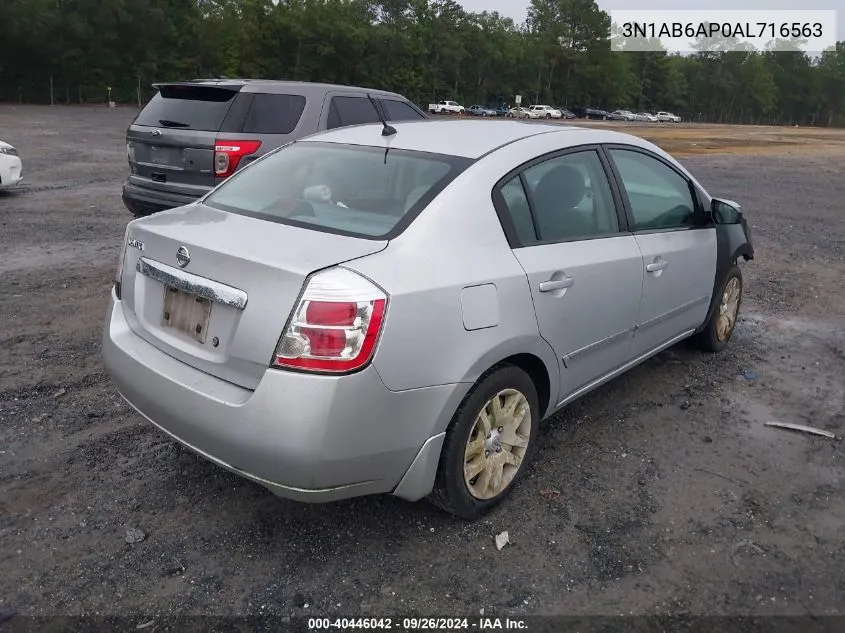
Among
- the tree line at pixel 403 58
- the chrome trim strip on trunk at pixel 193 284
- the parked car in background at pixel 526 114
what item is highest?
the tree line at pixel 403 58

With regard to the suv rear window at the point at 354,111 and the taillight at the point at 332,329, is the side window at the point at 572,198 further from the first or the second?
the suv rear window at the point at 354,111

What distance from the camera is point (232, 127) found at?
6.86 meters

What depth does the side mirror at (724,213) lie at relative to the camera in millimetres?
4672

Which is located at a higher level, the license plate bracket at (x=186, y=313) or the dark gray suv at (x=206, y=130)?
the dark gray suv at (x=206, y=130)

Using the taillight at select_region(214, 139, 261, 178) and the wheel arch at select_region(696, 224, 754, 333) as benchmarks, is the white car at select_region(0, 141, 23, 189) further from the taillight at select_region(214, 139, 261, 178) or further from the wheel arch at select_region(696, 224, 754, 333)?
the wheel arch at select_region(696, 224, 754, 333)

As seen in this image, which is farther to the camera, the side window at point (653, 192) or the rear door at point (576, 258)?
the side window at point (653, 192)

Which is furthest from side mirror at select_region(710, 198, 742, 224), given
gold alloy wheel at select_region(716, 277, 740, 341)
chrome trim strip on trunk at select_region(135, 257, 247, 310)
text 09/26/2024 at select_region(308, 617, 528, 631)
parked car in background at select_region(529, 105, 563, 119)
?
parked car in background at select_region(529, 105, 563, 119)

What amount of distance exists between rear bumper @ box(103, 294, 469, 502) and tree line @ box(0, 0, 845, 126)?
58.7m

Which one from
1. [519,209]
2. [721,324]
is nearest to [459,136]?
[519,209]

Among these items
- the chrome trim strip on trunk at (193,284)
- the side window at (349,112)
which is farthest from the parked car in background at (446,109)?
the chrome trim strip on trunk at (193,284)

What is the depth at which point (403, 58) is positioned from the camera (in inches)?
2886

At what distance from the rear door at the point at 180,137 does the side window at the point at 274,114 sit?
23 cm

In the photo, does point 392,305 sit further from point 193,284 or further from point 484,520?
point 484,520

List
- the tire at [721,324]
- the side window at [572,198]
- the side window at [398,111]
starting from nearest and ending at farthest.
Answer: the side window at [572,198] → the tire at [721,324] → the side window at [398,111]
